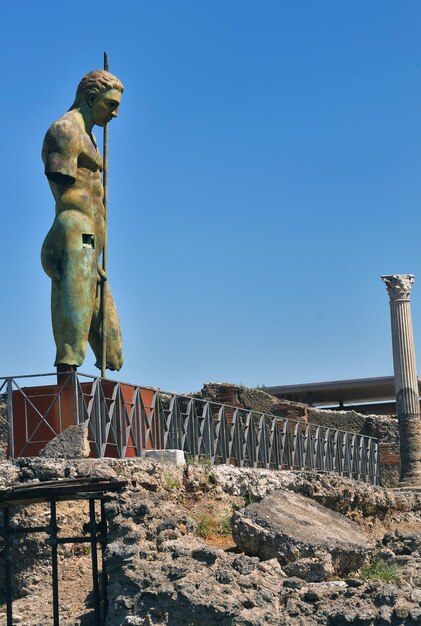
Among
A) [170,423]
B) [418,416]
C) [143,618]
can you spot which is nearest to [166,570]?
[143,618]

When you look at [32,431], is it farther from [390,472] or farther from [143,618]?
[390,472]

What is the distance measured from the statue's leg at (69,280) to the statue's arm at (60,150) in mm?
490

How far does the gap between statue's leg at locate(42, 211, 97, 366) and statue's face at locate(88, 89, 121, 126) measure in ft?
3.78

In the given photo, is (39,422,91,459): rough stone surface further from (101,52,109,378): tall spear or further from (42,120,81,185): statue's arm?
(42,120,81,185): statue's arm

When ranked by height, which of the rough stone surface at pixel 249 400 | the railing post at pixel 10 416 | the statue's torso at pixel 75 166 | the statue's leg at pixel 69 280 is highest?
the statue's torso at pixel 75 166

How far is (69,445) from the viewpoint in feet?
37.8

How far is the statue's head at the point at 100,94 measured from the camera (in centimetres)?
1388

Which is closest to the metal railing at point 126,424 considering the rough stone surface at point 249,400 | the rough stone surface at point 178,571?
the rough stone surface at point 178,571

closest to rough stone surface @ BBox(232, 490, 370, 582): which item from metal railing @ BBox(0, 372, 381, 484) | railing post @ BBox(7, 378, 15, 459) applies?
metal railing @ BBox(0, 372, 381, 484)

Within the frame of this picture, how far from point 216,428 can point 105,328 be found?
79.2 inches

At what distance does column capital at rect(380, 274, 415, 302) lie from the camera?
Answer: 27203mm

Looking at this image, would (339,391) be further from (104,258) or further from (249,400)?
(104,258)

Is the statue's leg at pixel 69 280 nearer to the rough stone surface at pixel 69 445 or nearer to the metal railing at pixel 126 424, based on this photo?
the metal railing at pixel 126 424

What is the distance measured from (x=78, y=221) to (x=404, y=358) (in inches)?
582
